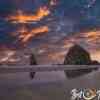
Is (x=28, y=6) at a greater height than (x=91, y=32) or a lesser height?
greater

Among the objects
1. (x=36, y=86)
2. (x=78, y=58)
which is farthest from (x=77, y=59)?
(x=36, y=86)

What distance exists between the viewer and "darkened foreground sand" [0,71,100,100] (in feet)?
10.3

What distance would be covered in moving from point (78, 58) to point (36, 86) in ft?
1.26

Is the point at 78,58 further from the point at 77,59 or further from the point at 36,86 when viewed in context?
the point at 36,86

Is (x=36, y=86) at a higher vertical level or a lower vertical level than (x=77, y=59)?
lower

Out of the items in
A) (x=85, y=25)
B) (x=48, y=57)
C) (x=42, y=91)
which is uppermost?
(x=85, y=25)

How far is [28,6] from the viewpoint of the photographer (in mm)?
3125

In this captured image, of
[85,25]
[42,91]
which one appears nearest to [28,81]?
[42,91]

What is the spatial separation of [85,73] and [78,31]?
0.32 meters

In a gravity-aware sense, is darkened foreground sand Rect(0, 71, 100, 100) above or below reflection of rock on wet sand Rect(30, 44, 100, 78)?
below

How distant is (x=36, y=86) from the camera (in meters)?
3.14

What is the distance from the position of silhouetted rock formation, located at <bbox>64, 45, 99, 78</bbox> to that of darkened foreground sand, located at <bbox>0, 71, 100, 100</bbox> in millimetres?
60

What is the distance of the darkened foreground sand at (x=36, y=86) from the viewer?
3.14 meters

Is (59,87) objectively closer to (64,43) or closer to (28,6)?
(64,43)
